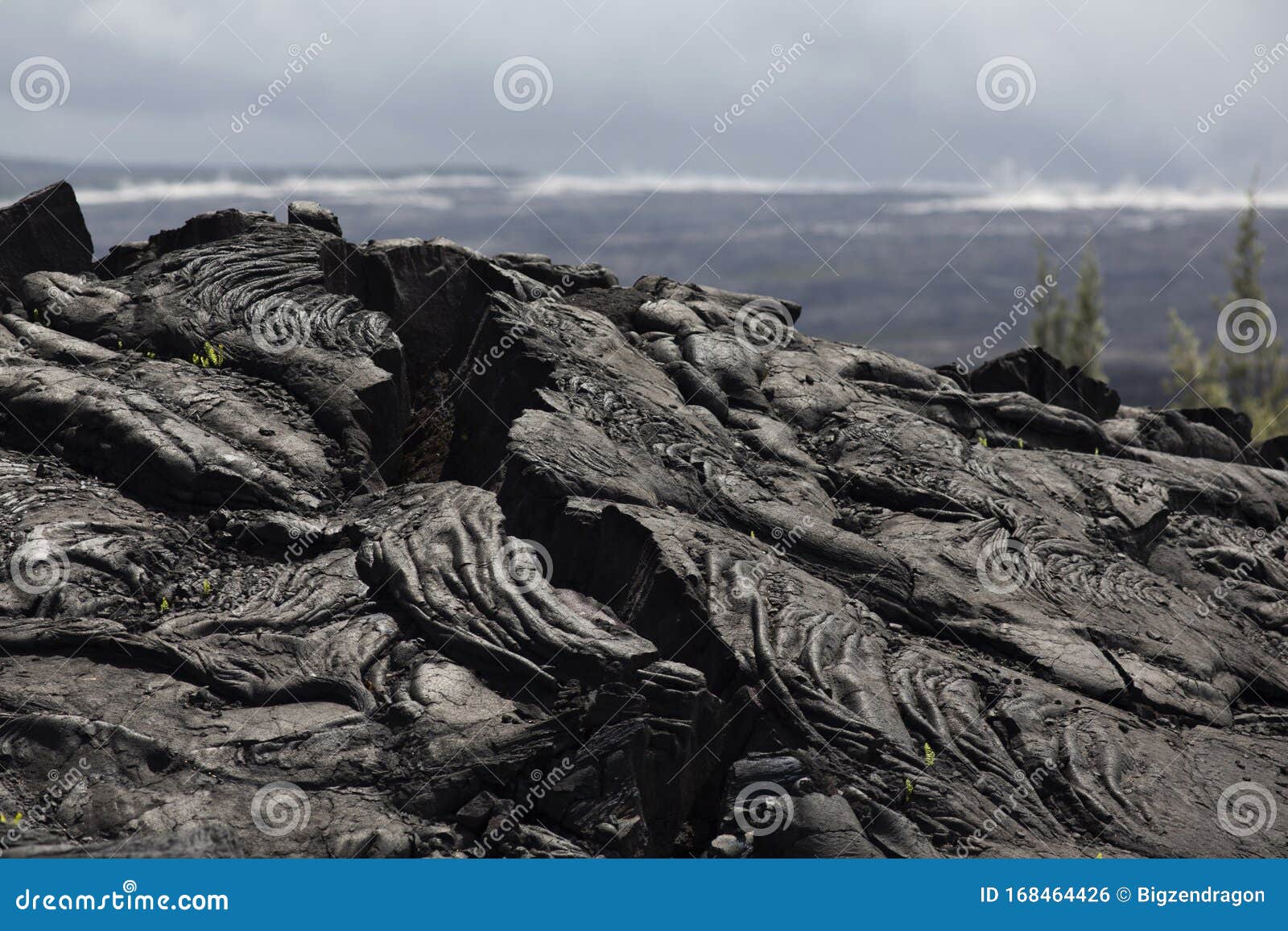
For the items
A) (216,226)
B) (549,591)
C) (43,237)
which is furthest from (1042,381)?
(43,237)

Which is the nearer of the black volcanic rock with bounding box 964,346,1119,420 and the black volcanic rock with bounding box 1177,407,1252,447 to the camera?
the black volcanic rock with bounding box 964,346,1119,420

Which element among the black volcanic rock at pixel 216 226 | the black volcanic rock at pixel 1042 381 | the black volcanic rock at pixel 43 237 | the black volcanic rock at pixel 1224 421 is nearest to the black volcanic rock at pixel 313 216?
the black volcanic rock at pixel 216 226

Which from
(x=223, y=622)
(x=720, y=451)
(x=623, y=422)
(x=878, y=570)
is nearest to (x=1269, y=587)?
(x=878, y=570)

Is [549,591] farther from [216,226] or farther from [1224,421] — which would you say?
[1224,421]

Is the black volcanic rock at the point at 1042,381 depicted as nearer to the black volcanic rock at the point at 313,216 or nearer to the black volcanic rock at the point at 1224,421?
the black volcanic rock at the point at 1224,421

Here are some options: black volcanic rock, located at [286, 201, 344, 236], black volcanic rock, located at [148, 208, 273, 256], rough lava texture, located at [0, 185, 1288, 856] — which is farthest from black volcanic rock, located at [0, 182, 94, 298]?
black volcanic rock, located at [286, 201, 344, 236]

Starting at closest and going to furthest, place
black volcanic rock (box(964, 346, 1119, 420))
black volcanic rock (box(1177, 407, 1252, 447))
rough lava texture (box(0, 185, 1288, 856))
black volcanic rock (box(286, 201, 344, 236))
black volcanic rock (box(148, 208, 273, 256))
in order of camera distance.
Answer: rough lava texture (box(0, 185, 1288, 856)), black volcanic rock (box(148, 208, 273, 256)), black volcanic rock (box(286, 201, 344, 236)), black volcanic rock (box(964, 346, 1119, 420)), black volcanic rock (box(1177, 407, 1252, 447))

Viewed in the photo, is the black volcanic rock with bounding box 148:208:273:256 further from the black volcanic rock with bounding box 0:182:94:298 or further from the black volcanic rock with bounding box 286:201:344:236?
the black volcanic rock with bounding box 0:182:94:298

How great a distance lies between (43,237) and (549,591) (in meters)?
12.1

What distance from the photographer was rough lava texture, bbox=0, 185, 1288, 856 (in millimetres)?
9539

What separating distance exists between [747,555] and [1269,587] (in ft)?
28.3

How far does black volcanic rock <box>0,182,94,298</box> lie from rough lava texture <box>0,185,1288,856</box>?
65mm

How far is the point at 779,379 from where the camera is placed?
55.7ft

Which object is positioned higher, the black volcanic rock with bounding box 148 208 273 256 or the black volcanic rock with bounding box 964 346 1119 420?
the black volcanic rock with bounding box 964 346 1119 420
